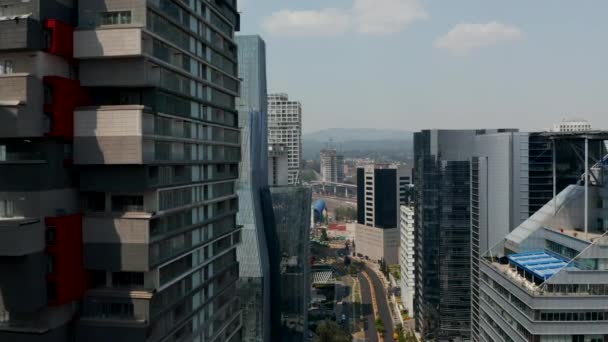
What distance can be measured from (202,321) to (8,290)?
1079cm

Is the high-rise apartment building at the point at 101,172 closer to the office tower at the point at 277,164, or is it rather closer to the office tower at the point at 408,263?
the office tower at the point at 408,263

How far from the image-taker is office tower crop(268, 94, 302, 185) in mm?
160375

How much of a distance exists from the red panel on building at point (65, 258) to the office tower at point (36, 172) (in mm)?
35

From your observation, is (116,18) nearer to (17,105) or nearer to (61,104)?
(61,104)

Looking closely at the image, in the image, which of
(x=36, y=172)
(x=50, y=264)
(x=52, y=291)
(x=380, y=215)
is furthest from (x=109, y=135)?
(x=380, y=215)

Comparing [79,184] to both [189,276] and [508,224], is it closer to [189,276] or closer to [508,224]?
[189,276]

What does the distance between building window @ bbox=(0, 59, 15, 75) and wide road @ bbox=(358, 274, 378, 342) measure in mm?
69168

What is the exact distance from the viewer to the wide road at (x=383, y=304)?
86.9 meters

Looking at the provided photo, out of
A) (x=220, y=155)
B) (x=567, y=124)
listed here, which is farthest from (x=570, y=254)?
(x=567, y=124)

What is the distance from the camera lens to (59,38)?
2155 cm

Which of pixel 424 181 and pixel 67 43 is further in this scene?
pixel 424 181

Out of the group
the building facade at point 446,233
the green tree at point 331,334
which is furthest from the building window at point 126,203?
the building facade at point 446,233

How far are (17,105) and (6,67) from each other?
206 centimetres

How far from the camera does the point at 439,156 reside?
2990 inches
